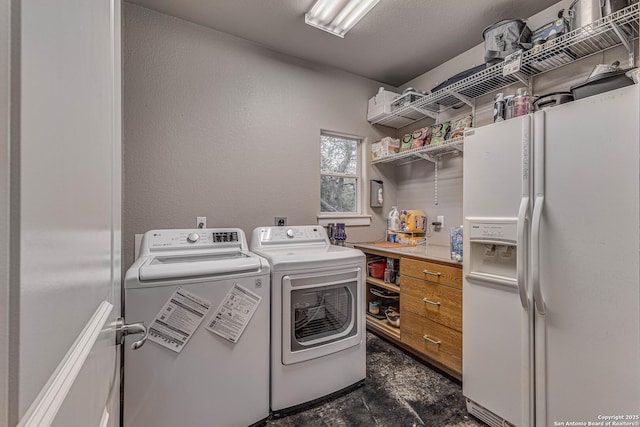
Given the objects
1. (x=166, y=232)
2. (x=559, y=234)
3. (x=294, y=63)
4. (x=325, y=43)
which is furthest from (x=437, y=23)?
(x=166, y=232)

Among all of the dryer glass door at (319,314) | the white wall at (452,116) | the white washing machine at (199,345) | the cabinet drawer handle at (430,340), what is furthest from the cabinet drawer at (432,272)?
the white washing machine at (199,345)

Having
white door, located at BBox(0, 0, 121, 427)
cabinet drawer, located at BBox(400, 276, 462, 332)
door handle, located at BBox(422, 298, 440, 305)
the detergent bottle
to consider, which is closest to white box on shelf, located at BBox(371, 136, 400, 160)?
the detergent bottle

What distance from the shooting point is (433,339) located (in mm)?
2043

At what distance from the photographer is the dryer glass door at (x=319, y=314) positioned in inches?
65.7

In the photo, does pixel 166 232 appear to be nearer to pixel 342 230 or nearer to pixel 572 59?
pixel 342 230

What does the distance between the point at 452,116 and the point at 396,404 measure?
2.54 meters

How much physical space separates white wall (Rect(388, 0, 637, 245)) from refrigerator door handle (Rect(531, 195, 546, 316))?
1.15 metres

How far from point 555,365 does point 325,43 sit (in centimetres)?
281

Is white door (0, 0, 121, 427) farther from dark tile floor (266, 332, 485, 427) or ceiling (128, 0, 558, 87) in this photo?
ceiling (128, 0, 558, 87)

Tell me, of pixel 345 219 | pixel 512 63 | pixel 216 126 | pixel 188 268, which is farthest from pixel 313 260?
pixel 512 63

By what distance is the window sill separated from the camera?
9.25 ft

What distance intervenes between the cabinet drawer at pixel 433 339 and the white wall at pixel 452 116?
0.91 m

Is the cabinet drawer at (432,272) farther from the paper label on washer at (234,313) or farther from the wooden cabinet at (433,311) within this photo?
the paper label on washer at (234,313)

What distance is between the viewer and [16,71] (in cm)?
21
